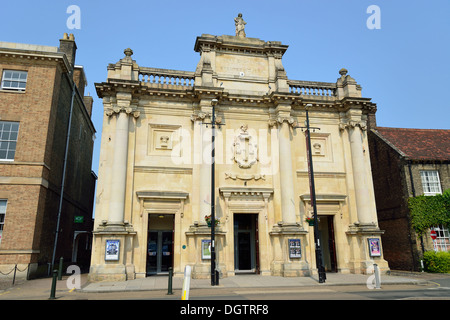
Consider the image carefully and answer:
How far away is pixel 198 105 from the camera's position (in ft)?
63.6

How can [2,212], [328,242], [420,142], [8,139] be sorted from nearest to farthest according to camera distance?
1. [2,212]
2. [8,139]
3. [328,242]
4. [420,142]

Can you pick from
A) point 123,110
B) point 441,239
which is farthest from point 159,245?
point 441,239

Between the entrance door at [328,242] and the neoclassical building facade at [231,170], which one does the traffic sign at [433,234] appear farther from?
the entrance door at [328,242]

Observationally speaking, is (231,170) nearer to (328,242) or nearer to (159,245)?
(159,245)

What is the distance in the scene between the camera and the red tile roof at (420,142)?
22.1 m

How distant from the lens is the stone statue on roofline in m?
22.2

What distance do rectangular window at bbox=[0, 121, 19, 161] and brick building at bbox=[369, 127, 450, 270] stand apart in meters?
23.7

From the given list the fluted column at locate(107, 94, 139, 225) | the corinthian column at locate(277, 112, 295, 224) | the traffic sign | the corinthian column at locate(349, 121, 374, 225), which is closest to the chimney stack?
the fluted column at locate(107, 94, 139, 225)

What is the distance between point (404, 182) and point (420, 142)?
4.82 m

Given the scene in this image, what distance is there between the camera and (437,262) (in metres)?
19.0

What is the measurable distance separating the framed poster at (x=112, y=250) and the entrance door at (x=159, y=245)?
2448mm

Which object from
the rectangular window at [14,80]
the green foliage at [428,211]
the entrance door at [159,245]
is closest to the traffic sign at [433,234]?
the green foliage at [428,211]

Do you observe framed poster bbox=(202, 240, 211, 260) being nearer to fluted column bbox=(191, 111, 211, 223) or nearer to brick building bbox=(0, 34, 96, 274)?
fluted column bbox=(191, 111, 211, 223)
